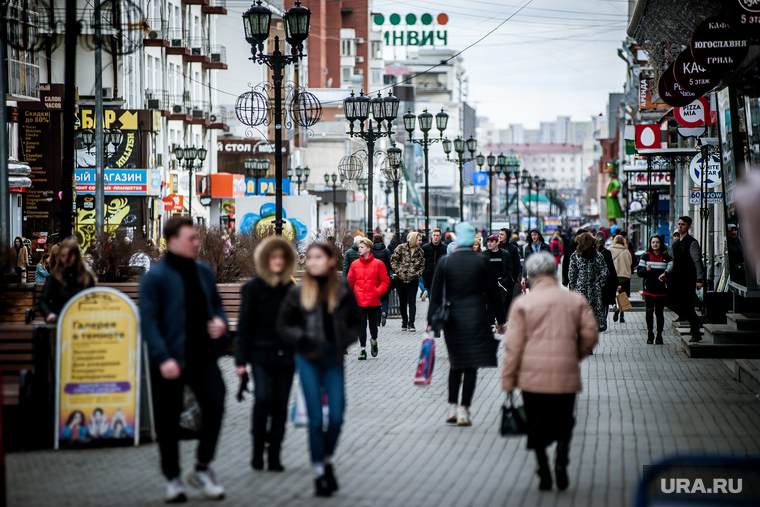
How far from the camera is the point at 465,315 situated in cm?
923

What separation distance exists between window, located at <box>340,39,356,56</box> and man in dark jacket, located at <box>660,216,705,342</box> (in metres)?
92.2

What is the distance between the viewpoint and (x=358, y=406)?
1039 cm

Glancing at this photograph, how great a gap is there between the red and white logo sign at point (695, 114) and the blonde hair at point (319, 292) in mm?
14901

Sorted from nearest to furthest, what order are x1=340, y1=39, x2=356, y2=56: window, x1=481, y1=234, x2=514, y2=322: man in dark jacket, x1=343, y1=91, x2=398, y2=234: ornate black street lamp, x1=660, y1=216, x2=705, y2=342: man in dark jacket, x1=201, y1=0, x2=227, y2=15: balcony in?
x1=660, y1=216, x2=705, y2=342: man in dark jacket < x1=481, y1=234, x2=514, y2=322: man in dark jacket < x1=343, y1=91, x2=398, y2=234: ornate black street lamp < x1=201, y1=0, x2=227, y2=15: balcony < x1=340, y1=39, x2=356, y2=56: window

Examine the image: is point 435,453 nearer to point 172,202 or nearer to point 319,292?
point 319,292

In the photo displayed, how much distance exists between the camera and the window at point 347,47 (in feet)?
344

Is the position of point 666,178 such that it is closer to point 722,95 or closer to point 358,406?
point 722,95

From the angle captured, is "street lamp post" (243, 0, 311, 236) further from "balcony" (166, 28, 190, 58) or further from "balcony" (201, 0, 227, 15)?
"balcony" (201, 0, 227, 15)

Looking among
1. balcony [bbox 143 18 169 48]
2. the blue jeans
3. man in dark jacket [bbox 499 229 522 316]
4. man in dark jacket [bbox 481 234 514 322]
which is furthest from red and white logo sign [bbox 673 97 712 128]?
balcony [bbox 143 18 169 48]

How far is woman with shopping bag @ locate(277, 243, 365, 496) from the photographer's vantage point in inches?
260

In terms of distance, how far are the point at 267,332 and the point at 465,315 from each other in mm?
2611

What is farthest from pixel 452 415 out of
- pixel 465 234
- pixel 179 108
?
pixel 179 108

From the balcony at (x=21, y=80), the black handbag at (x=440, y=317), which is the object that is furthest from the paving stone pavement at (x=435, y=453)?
the balcony at (x=21, y=80)

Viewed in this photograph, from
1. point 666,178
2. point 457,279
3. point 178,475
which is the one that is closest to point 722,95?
point 457,279
